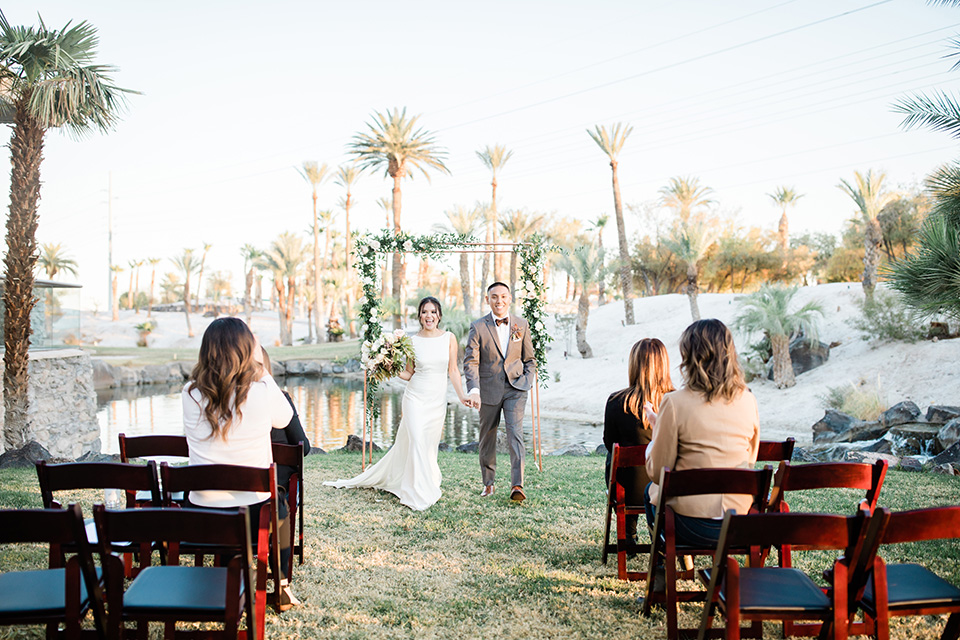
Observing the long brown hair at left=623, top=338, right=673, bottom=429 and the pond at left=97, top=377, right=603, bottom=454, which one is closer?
the long brown hair at left=623, top=338, right=673, bottom=429

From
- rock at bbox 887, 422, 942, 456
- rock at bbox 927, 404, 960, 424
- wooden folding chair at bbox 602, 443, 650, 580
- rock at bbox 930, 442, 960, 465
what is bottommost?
rock at bbox 887, 422, 942, 456

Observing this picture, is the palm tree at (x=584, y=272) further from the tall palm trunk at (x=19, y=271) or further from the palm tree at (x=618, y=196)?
the tall palm trunk at (x=19, y=271)

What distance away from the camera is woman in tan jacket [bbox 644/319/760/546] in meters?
3.54

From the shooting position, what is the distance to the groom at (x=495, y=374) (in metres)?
6.84

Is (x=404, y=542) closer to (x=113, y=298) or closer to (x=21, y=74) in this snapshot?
(x=21, y=74)

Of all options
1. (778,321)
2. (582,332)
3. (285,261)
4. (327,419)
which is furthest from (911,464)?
(285,261)

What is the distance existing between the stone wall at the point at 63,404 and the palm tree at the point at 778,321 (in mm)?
17055

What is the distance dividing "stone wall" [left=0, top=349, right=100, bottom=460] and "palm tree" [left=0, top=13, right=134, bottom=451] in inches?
81.6

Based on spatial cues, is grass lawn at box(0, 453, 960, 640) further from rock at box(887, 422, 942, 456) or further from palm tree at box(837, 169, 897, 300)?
palm tree at box(837, 169, 897, 300)

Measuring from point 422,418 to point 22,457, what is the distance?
6551 mm

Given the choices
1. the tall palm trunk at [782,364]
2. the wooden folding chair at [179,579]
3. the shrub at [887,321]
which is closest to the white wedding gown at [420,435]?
the wooden folding chair at [179,579]

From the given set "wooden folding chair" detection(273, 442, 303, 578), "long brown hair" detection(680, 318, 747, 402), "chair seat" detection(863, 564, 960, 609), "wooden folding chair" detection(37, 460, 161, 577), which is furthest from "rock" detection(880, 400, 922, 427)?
"wooden folding chair" detection(37, 460, 161, 577)

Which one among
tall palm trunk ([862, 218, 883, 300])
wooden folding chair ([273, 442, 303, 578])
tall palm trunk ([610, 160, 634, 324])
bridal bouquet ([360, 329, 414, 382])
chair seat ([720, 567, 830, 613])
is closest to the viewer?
chair seat ([720, 567, 830, 613])

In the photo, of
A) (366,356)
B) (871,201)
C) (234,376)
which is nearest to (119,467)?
(234,376)
